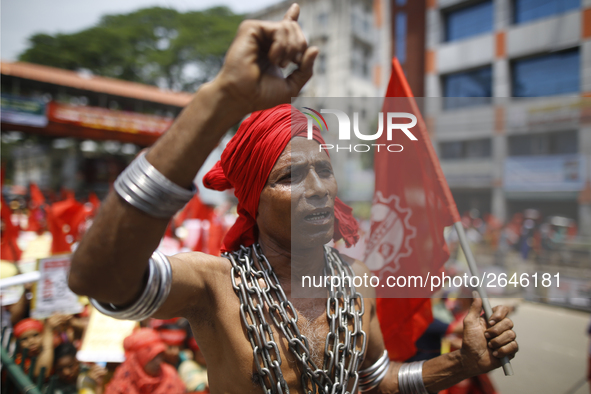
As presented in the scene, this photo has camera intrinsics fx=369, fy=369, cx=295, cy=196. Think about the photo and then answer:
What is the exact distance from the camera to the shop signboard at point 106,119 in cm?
1927

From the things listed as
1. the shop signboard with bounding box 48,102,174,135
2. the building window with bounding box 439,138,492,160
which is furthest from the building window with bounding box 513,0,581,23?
the shop signboard with bounding box 48,102,174,135

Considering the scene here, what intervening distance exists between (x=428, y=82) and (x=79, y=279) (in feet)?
68.3

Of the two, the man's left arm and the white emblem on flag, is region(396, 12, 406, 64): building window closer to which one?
the white emblem on flag

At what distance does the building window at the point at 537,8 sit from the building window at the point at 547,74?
1.59 m

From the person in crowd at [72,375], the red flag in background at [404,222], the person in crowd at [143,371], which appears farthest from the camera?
the person in crowd at [72,375]

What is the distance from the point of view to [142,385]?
9.15 feet

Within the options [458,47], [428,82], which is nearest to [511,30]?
[458,47]

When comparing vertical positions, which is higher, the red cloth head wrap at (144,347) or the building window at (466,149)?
the building window at (466,149)

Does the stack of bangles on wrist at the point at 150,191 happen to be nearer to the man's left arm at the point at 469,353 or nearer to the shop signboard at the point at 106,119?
the man's left arm at the point at 469,353

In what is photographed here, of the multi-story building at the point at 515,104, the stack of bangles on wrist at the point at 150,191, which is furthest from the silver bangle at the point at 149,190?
the multi-story building at the point at 515,104

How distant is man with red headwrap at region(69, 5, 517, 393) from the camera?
892mm

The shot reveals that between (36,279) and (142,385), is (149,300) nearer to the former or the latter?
(142,385)

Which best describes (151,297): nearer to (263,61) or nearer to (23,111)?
(263,61)

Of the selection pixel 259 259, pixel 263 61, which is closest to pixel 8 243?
pixel 259 259
